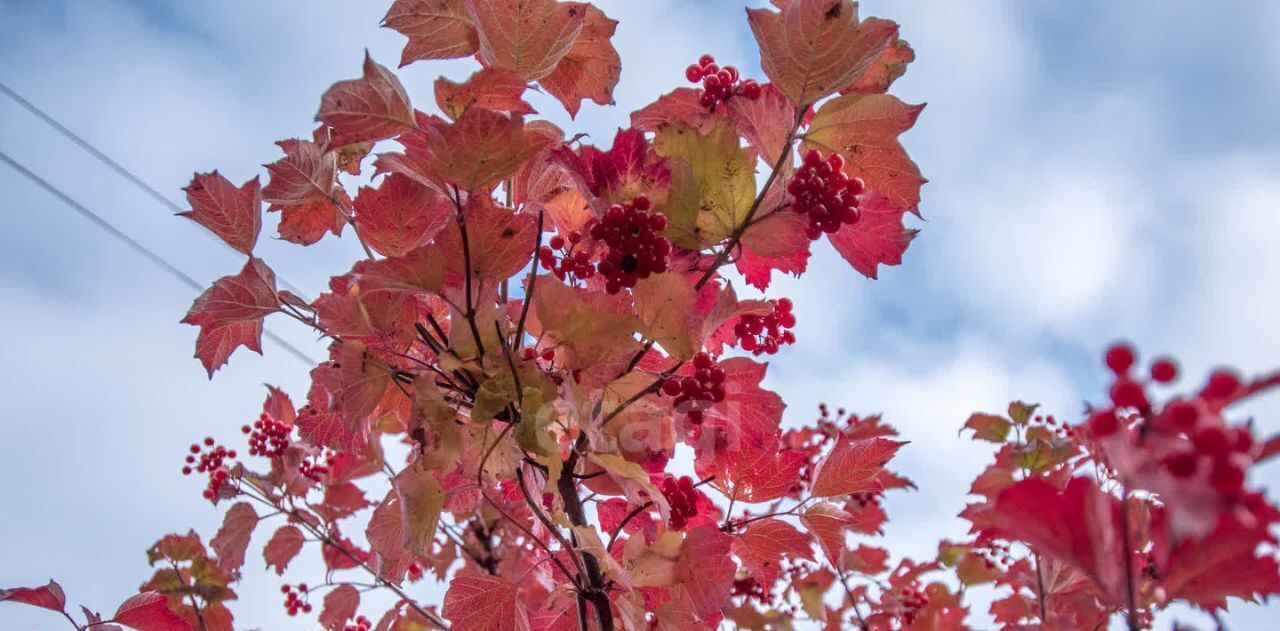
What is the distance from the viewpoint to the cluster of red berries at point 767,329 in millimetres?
1683

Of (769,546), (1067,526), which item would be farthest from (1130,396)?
(769,546)

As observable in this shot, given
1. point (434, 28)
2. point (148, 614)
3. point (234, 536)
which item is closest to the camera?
point (434, 28)

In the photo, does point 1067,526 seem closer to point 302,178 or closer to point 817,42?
point 817,42

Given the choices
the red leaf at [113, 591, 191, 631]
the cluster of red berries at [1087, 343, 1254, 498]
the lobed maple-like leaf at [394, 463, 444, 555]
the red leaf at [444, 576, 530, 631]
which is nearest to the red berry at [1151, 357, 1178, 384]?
the cluster of red berries at [1087, 343, 1254, 498]

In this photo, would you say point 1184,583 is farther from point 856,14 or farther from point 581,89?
point 581,89

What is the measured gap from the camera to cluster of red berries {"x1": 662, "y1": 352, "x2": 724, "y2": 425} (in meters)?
1.45

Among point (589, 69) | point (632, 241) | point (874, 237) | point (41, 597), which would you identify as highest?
point (589, 69)

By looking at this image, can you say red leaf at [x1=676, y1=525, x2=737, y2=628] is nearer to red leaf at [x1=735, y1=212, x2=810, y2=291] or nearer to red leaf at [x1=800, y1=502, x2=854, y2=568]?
red leaf at [x1=800, y1=502, x2=854, y2=568]

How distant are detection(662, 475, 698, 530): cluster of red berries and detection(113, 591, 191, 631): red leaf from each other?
1209 mm

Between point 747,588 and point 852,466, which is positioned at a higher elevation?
point 747,588

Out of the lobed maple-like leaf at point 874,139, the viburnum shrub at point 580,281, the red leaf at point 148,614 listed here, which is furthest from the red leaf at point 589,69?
the red leaf at point 148,614

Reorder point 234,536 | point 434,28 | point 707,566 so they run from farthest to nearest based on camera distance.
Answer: point 234,536 < point 434,28 < point 707,566

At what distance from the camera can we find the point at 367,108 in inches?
51.9

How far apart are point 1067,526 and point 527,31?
1.22 meters
